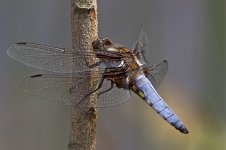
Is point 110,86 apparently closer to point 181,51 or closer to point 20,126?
point 20,126

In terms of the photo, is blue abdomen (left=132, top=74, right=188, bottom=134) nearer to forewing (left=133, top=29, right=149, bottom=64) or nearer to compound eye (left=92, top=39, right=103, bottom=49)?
forewing (left=133, top=29, right=149, bottom=64)

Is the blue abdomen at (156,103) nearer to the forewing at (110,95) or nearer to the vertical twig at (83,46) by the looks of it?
the forewing at (110,95)

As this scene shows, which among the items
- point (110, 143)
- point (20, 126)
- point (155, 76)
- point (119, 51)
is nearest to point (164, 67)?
point (155, 76)

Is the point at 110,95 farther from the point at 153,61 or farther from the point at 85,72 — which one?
the point at 153,61

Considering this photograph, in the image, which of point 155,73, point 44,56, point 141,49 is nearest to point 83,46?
point 44,56

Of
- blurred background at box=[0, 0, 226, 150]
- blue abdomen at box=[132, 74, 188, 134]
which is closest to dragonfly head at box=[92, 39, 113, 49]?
blue abdomen at box=[132, 74, 188, 134]

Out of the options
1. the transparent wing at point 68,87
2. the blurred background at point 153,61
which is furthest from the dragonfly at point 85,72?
the blurred background at point 153,61
